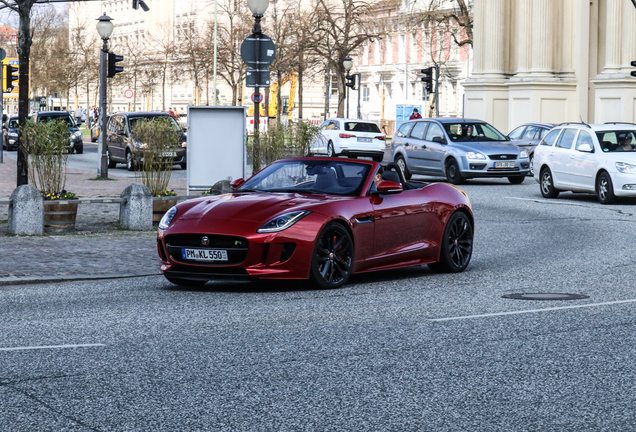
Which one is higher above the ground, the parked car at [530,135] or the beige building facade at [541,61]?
the beige building facade at [541,61]

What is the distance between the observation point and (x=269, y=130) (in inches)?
807

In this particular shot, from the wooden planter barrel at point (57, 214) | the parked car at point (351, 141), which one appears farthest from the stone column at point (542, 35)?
the wooden planter barrel at point (57, 214)

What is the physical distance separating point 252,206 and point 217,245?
529mm

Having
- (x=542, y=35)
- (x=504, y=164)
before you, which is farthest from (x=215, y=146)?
(x=542, y=35)

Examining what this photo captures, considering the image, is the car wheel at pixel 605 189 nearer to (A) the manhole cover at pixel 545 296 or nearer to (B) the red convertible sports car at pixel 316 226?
(B) the red convertible sports car at pixel 316 226

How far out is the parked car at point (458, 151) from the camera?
27.9 metres

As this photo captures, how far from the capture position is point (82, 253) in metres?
13.7

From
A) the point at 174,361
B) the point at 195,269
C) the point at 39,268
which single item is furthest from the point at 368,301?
the point at 39,268

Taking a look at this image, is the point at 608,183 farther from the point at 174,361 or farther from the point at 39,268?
the point at 174,361

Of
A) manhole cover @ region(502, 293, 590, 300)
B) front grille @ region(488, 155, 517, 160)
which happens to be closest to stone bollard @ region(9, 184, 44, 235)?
manhole cover @ region(502, 293, 590, 300)

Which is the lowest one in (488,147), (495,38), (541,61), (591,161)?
(591,161)

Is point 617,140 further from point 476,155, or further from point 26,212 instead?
point 26,212

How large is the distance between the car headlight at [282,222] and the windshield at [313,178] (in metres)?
0.87

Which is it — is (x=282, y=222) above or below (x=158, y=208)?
above
